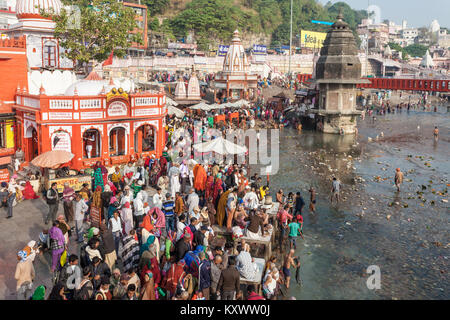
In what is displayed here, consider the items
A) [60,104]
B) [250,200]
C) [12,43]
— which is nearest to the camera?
[250,200]

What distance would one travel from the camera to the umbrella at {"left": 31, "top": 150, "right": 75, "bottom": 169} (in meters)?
15.8

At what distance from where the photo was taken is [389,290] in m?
11.0

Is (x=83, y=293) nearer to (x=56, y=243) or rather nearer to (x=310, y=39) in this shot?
(x=56, y=243)

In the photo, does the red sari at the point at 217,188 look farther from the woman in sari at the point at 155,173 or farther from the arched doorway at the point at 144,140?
the arched doorway at the point at 144,140

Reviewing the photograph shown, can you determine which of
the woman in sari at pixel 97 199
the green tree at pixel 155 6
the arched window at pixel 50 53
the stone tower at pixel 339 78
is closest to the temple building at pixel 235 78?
the stone tower at pixel 339 78

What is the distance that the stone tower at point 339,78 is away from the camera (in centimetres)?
3553

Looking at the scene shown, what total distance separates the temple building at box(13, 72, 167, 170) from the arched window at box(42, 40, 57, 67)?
791cm

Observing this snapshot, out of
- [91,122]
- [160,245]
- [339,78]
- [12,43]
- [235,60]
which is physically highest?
[235,60]

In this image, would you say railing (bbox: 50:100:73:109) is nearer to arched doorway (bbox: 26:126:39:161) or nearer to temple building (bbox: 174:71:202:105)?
arched doorway (bbox: 26:126:39:161)

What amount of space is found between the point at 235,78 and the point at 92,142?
26.6 m

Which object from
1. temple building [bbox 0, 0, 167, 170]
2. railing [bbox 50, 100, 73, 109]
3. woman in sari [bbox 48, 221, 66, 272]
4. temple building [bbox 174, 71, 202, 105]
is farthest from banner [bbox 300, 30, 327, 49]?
woman in sari [bbox 48, 221, 66, 272]

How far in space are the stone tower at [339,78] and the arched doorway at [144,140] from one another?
17872mm

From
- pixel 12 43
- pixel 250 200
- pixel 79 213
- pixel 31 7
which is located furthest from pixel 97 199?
pixel 31 7

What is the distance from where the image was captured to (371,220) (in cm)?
1600
